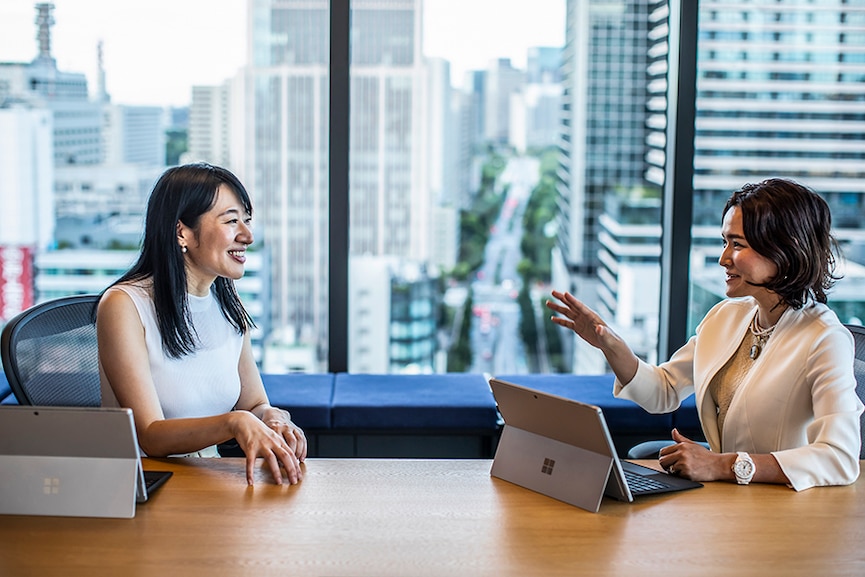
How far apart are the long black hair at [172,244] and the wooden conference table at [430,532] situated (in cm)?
43

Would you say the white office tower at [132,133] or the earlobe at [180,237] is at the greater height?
the white office tower at [132,133]

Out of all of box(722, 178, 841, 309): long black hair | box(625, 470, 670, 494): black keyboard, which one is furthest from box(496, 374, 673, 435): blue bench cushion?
box(625, 470, 670, 494): black keyboard

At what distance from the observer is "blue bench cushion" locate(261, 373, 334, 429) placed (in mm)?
3357

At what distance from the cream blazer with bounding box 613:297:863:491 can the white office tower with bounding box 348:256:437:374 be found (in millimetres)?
1584

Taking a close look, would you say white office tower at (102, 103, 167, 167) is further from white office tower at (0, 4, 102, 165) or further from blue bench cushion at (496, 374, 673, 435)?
blue bench cushion at (496, 374, 673, 435)

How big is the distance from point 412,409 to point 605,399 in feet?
2.36

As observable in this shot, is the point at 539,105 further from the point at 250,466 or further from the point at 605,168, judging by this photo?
the point at 250,466

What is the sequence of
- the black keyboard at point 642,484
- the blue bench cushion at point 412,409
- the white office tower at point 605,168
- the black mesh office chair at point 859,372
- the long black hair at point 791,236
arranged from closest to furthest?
the black keyboard at point 642,484
the long black hair at point 791,236
the black mesh office chair at point 859,372
the blue bench cushion at point 412,409
the white office tower at point 605,168

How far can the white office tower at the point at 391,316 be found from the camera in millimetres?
4109

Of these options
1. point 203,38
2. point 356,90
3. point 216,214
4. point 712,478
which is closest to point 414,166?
point 356,90

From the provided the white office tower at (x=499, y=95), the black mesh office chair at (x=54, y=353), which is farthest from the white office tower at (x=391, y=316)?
the black mesh office chair at (x=54, y=353)

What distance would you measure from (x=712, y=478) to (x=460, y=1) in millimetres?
2748

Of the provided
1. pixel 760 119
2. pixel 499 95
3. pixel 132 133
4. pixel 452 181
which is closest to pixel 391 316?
pixel 452 181

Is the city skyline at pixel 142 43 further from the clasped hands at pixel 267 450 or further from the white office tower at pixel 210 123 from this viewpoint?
the clasped hands at pixel 267 450
